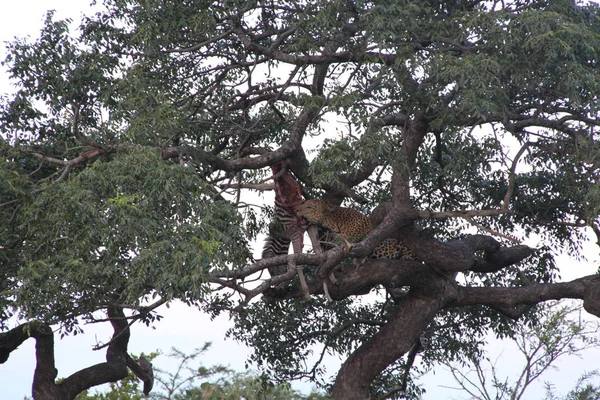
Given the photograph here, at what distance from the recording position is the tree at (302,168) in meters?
7.89

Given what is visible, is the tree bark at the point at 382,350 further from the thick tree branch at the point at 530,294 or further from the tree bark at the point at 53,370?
the tree bark at the point at 53,370

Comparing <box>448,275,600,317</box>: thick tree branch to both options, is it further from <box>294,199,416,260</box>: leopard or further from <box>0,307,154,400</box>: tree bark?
<box>0,307,154,400</box>: tree bark

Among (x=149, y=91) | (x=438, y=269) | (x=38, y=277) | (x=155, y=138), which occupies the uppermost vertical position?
(x=149, y=91)

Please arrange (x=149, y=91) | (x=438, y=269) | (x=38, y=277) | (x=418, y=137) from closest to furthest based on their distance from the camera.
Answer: (x=38, y=277) → (x=149, y=91) → (x=418, y=137) → (x=438, y=269)

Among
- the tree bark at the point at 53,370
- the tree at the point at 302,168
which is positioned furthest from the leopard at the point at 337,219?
the tree bark at the point at 53,370

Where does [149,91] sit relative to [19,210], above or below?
above

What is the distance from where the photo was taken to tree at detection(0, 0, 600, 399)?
7.89m

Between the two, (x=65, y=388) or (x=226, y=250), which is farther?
(x=65, y=388)

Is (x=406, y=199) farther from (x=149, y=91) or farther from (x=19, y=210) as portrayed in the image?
(x=19, y=210)

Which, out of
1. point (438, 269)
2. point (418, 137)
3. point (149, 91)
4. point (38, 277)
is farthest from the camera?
point (438, 269)

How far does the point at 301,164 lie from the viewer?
34.6 feet

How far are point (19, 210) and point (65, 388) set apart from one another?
3416mm

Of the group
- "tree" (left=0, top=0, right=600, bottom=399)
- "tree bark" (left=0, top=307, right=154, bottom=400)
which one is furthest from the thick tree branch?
"tree bark" (left=0, top=307, right=154, bottom=400)

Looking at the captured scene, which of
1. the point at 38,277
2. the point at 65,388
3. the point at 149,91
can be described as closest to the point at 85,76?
the point at 149,91
